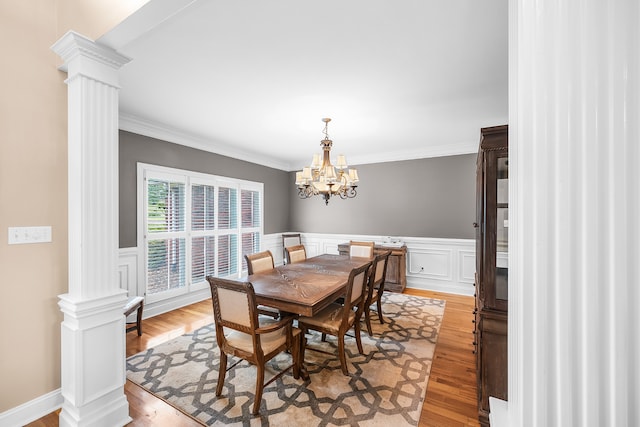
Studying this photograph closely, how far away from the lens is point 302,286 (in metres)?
2.46

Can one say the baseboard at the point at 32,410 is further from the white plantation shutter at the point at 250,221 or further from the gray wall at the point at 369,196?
the white plantation shutter at the point at 250,221

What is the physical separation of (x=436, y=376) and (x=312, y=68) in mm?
2846

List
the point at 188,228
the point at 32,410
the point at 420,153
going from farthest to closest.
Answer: the point at 420,153 < the point at 188,228 < the point at 32,410

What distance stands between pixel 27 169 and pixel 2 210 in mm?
284

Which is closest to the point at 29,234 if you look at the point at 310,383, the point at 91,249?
the point at 91,249

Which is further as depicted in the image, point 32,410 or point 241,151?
point 241,151

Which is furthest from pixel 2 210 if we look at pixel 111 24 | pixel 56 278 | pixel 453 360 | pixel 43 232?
pixel 453 360

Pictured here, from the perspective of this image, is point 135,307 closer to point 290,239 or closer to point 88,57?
point 88,57

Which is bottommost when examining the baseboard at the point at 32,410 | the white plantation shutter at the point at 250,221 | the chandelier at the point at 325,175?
the baseboard at the point at 32,410

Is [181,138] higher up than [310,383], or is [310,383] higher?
[181,138]

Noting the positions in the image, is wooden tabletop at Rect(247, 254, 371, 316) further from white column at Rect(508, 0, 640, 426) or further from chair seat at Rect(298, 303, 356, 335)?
white column at Rect(508, 0, 640, 426)

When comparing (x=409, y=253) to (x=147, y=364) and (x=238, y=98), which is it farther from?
(x=147, y=364)

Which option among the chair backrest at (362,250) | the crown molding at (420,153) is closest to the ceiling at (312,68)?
the crown molding at (420,153)

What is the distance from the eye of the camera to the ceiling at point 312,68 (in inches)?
63.6
